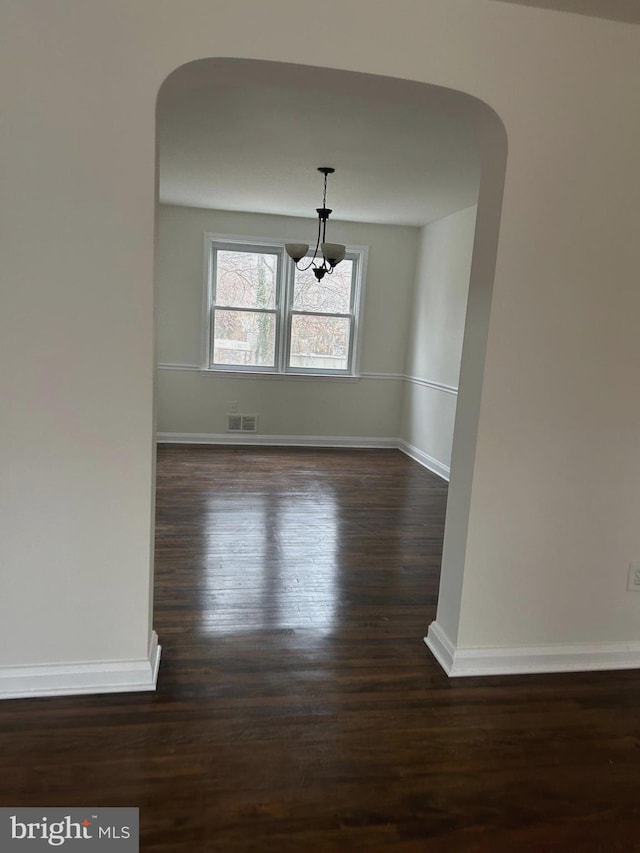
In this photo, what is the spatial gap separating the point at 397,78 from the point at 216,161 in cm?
246

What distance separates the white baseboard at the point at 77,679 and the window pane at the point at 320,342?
15.0 ft

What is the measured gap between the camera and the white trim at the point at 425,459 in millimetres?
5480

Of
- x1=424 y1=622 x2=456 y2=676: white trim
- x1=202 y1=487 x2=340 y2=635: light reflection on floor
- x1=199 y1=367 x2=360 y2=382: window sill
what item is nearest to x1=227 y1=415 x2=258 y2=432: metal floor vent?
x1=199 y1=367 x2=360 y2=382: window sill

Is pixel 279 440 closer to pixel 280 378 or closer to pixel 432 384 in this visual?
pixel 280 378

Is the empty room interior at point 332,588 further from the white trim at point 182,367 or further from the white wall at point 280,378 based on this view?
the white trim at point 182,367

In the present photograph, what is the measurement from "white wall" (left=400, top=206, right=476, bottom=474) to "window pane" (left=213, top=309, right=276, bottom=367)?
1.64 m

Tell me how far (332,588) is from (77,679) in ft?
4.42

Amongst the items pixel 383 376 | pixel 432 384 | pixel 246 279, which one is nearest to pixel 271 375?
pixel 246 279

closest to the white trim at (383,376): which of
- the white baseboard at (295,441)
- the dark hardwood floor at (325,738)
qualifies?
the white baseboard at (295,441)

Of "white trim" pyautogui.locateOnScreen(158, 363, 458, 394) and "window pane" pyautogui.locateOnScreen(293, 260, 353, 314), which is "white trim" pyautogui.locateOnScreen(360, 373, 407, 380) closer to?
"white trim" pyautogui.locateOnScreen(158, 363, 458, 394)

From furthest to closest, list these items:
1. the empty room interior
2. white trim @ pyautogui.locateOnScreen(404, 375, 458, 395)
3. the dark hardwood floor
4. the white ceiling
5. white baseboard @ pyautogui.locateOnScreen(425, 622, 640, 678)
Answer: white trim @ pyautogui.locateOnScreen(404, 375, 458, 395) → white baseboard @ pyautogui.locateOnScreen(425, 622, 640, 678) → the white ceiling → the empty room interior → the dark hardwood floor

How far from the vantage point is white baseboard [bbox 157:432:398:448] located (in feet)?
20.4

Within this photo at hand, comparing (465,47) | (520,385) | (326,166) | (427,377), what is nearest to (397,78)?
(465,47)

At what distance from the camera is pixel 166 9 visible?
174 cm
